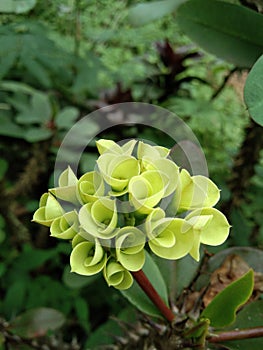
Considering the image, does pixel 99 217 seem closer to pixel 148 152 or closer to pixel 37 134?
pixel 148 152

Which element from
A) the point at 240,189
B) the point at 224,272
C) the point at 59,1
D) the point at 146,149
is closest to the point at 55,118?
the point at 59,1

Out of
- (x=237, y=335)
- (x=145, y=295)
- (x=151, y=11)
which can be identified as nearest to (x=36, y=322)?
(x=145, y=295)

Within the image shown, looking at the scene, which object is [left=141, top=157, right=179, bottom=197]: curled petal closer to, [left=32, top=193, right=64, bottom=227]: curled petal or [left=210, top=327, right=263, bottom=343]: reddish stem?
[left=32, top=193, right=64, bottom=227]: curled petal

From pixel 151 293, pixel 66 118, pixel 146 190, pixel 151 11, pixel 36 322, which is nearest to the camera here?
pixel 146 190

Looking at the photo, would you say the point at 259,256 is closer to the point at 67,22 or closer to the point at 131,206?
the point at 131,206

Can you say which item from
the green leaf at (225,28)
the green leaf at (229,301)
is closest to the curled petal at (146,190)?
the green leaf at (229,301)

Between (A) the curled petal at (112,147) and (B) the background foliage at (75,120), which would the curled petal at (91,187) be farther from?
(B) the background foliage at (75,120)

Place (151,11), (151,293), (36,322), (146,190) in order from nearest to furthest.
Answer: (146,190)
(151,293)
(151,11)
(36,322)
